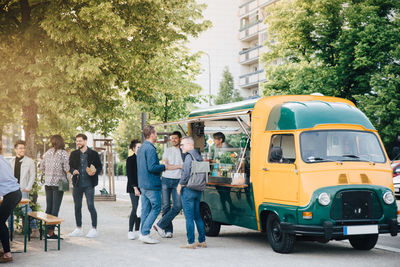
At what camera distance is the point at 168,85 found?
1775cm

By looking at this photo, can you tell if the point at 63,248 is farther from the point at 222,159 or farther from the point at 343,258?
the point at 343,258

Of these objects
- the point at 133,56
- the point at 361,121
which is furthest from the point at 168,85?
the point at 361,121

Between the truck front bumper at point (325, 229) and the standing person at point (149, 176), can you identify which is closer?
the truck front bumper at point (325, 229)

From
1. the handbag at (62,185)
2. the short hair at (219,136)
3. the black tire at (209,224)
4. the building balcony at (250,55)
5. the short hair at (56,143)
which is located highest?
the building balcony at (250,55)

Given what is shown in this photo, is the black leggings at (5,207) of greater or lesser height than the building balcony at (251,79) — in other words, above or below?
below

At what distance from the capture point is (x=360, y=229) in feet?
30.1

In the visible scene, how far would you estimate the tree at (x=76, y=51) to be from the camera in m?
13.3

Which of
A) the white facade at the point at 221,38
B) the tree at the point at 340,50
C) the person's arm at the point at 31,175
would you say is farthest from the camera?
the white facade at the point at 221,38

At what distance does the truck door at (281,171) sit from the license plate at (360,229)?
886 millimetres

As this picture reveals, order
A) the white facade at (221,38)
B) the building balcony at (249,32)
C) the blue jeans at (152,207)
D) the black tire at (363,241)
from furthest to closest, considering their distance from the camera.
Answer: the white facade at (221,38) < the building balcony at (249,32) < the blue jeans at (152,207) < the black tire at (363,241)

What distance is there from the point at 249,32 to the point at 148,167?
53.3 metres

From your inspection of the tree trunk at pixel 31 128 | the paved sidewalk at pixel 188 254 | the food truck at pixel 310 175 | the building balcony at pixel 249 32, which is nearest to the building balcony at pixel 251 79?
the building balcony at pixel 249 32

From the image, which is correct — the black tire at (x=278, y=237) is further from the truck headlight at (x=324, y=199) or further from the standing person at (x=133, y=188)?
the standing person at (x=133, y=188)

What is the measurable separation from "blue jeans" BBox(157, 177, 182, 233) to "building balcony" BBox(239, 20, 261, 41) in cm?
5020
